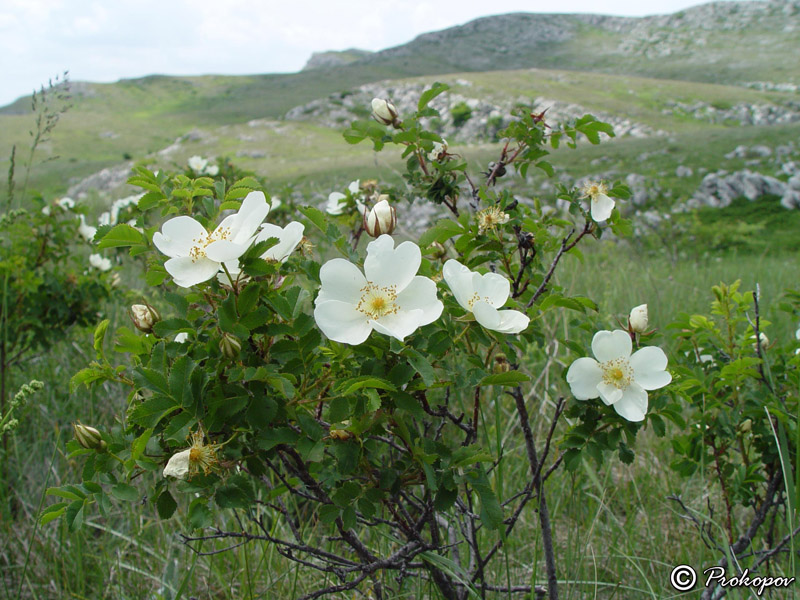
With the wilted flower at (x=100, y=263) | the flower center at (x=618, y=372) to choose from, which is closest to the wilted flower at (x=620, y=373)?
the flower center at (x=618, y=372)

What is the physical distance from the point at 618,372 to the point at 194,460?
2.59 feet

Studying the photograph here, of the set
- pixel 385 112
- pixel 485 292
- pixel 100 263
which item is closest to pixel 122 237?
pixel 485 292

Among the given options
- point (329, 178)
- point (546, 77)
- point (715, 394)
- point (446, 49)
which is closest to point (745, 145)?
point (329, 178)

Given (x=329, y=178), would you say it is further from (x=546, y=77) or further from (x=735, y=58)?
(x=735, y=58)

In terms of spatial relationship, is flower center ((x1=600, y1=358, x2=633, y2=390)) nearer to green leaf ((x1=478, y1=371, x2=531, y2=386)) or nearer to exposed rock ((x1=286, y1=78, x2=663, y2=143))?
green leaf ((x1=478, y1=371, x2=531, y2=386))

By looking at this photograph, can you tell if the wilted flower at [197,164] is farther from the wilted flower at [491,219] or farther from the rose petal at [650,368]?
the rose petal at [650,368]

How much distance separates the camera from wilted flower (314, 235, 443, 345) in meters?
0.83

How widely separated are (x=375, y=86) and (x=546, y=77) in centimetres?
1179

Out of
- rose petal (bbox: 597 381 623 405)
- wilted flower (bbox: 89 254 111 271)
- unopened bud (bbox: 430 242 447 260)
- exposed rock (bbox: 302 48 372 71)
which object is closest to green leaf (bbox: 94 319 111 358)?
unopened bud (bbox: 430 242 447 260)

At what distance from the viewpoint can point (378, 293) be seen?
88 cm

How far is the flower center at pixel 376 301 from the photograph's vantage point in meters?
0.86

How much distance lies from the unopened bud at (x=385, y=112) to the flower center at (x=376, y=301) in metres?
0.66

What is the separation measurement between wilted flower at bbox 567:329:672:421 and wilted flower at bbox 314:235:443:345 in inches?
15.7

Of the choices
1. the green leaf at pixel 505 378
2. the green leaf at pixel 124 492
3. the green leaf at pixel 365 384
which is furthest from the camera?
the green leaf at pixel 124 492
